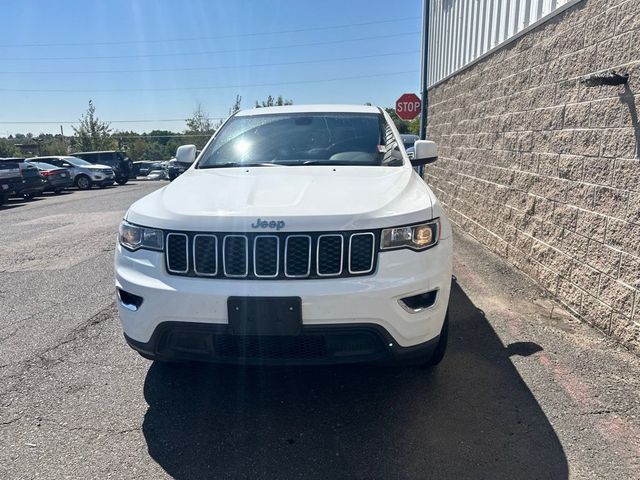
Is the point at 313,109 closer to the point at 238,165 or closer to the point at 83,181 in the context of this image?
the point at 238,165

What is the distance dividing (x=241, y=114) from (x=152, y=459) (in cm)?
313

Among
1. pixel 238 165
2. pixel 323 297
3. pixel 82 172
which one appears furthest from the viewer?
pixel 82 172

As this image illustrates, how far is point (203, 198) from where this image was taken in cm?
274

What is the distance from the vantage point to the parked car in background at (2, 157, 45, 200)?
51.0ft

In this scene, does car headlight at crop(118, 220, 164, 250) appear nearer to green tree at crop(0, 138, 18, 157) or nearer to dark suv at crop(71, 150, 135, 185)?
dark suv at crop(71, 150, 135, 185)

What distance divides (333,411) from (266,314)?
0.84 metres

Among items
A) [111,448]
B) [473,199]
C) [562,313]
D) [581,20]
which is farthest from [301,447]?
[473,199]

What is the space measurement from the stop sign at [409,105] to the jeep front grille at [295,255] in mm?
11104

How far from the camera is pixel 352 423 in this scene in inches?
104

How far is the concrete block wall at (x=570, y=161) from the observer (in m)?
3.44

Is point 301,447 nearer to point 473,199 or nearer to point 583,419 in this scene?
point 583,419

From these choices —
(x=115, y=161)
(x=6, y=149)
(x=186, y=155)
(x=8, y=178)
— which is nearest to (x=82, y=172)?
(x=115, y=161)

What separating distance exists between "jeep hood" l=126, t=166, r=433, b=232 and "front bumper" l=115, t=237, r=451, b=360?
0.75 ft

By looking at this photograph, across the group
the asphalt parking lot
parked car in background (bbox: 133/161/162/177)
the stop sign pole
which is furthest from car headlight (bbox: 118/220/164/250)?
parked car in background (bbox: 133/161/162/177)
